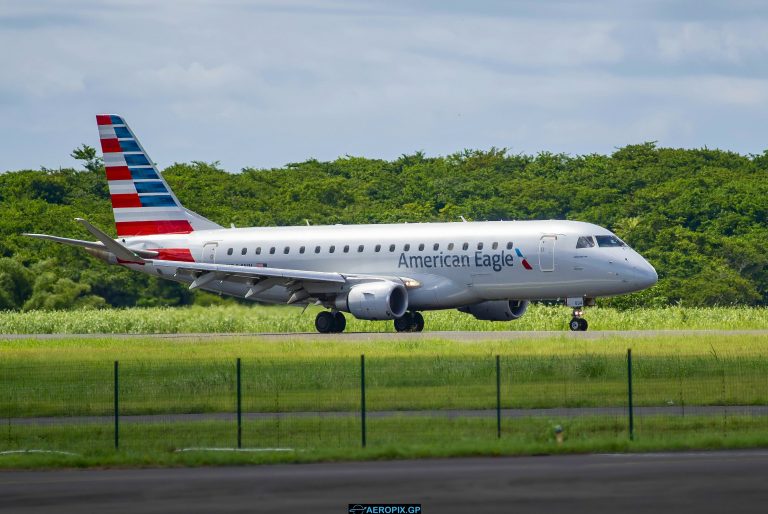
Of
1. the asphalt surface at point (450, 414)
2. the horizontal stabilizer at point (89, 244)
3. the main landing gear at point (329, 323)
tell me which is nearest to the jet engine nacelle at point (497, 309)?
the main landing gear at point (329, 323)

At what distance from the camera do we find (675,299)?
87.5m

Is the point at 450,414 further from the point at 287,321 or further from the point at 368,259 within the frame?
the point at 287,321

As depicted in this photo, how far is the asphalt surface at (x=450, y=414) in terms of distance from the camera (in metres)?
30.6

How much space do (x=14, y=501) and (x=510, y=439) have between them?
29.4 feet

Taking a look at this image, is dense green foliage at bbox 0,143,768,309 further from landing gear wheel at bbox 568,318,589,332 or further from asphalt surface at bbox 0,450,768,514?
asphalt surface at bbox 0,450,768,514

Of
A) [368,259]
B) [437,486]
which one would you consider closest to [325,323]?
[368,259]

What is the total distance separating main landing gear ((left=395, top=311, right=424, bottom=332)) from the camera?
2287 inches

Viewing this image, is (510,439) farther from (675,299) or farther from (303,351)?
(675,299)

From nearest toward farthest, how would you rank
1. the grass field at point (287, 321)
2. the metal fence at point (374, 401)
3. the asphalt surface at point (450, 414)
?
1. the metal fence at point (374, 401)
2. the asphalt surface at point (450, 414)
3. the grass field at point (287, 321)

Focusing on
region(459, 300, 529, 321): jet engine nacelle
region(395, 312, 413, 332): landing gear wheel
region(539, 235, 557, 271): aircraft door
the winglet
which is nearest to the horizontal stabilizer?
the winglet

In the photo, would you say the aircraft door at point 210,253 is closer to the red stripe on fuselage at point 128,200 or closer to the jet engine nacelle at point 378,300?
the red stripe on fuselage at point 128,200

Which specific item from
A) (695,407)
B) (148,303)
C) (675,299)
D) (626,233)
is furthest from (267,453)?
(626,233)

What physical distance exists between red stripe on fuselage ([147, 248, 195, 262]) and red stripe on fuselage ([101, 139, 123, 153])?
4869 mm

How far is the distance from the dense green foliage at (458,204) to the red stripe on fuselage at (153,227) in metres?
10.8
